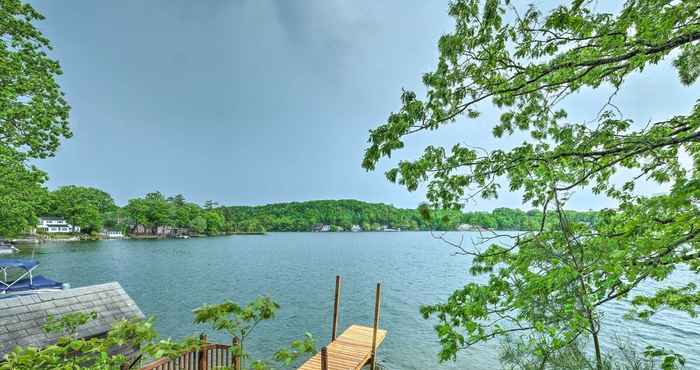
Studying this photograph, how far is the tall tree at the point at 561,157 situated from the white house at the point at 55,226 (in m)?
99.6

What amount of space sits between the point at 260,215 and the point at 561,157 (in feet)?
456

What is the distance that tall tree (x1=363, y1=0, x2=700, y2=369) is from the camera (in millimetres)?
2562

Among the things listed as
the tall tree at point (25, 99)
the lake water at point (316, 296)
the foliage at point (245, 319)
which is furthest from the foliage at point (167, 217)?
the foliage at point (245, 319)

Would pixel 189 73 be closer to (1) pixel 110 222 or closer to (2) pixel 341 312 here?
(2) pixel 341 312

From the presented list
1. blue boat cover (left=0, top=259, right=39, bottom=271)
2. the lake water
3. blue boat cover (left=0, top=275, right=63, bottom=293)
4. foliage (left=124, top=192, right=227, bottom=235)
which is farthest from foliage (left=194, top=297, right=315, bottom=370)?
foliage (left=124, top=192, right=227, bottom=235)

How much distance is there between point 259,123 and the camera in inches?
2859

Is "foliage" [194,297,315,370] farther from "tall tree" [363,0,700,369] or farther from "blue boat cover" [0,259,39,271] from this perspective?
"blue boat cover" [0,259,39,271]

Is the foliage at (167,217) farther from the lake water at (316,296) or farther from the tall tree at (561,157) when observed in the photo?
the tall tree at (561,157)

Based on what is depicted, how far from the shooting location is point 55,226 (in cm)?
7131

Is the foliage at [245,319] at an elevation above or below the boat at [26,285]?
above

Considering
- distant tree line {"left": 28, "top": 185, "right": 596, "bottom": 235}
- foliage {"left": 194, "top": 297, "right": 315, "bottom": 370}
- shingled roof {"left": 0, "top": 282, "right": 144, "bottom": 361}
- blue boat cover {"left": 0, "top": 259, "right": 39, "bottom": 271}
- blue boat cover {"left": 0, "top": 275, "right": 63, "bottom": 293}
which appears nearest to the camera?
foliage {"left": 194, "top": 297, "right": 315, "bottom": 370}

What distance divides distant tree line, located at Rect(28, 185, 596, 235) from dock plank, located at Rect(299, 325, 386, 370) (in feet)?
15.2

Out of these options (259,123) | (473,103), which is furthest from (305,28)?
(259,123)

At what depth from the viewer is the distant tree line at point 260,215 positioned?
4051 millimetres
